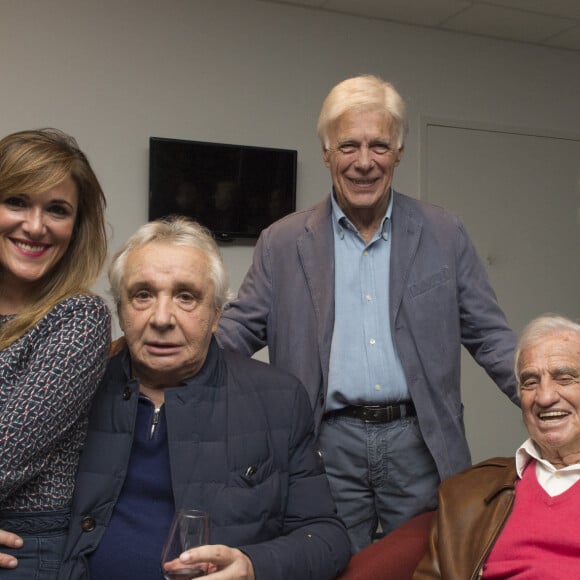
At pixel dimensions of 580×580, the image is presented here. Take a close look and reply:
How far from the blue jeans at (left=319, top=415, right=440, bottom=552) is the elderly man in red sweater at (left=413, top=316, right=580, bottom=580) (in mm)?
276

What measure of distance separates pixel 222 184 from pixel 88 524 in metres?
2.90

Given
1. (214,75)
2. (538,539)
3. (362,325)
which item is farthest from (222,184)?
(538,539)

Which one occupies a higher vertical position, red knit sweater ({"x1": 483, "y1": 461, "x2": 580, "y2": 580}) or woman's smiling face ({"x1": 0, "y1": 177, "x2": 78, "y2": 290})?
woman's smiling face ({"x1": 0, "y1": 177, "x2": 78, "y2": 290})

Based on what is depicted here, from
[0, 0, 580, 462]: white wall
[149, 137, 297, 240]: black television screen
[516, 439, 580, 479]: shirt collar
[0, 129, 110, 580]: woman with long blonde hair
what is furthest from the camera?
[149, 137, 297, 240]: black television screen

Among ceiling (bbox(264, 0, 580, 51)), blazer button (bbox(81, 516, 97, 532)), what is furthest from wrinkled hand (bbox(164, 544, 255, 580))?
ceiling (bbox(264, 0, 580, 51))

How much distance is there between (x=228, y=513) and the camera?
168cm

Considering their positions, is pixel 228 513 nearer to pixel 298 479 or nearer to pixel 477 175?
pixel 298 479

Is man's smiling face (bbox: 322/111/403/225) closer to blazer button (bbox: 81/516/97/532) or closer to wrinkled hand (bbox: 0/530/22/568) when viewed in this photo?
blazer button (bbox: 81/516/97/532)

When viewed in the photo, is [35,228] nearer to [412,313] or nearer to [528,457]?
[412,313]

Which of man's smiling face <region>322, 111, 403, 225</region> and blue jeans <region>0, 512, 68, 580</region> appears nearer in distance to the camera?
blue jeans <region>0, 512, 68, 580</region>

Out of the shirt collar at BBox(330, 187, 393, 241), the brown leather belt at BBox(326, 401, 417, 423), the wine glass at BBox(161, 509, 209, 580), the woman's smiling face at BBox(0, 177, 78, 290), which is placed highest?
the shirt collar at BBox(330, 187, 393, 241)

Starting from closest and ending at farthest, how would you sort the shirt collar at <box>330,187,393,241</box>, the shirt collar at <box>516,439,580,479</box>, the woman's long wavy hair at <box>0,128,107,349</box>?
the woman's long wavy hair at <box>0,128,107,349</box> < the shirt collar at <box>516,439,580,479</box> < the shirt collar at <box>330,187,393,241</box>

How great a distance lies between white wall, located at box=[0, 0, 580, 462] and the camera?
400 cm

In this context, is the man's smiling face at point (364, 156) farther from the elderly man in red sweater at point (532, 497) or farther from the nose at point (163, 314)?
the nose at point (163, 314)
